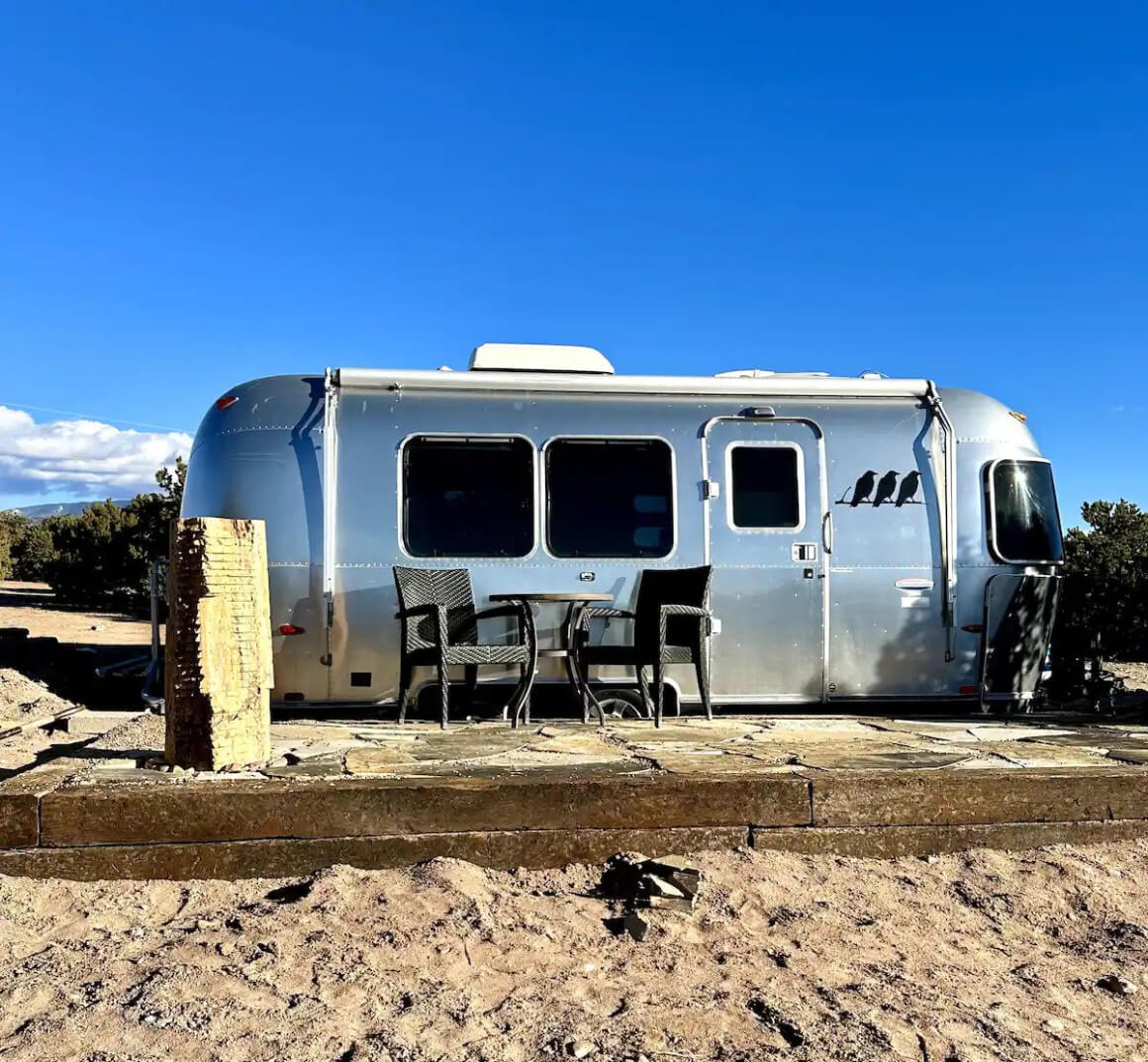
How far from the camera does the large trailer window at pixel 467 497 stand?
7.14 metres

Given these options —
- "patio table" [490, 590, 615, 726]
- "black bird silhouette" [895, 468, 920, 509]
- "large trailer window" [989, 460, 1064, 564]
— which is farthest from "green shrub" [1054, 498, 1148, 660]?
"patio table" [490, 590, 615, 726]

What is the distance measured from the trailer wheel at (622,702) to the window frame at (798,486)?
4.33 ft

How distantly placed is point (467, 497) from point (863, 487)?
8.94 feet

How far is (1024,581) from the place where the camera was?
7.58m

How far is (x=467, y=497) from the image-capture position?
721cm

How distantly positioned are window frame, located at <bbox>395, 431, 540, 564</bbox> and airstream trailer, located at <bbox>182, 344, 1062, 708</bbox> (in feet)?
0.05

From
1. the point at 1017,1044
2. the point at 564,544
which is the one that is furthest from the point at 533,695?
the point at 1017,1044

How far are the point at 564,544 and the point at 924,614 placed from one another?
2.54m

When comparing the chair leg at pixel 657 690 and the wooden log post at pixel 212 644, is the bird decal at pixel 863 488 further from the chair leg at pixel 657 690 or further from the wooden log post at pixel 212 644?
the wooden log post at pixel 212 644

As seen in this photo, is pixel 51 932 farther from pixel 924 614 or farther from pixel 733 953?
pixel 924 614

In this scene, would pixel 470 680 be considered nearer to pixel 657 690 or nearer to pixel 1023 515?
pixel 657 690

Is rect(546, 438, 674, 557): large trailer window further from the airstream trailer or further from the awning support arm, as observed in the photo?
the awning support arm

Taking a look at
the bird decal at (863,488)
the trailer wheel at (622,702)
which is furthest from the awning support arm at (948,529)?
the trailer wheel at (622,702)

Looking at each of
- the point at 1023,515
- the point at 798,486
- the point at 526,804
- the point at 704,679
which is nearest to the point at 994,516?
the point at 1023,515
